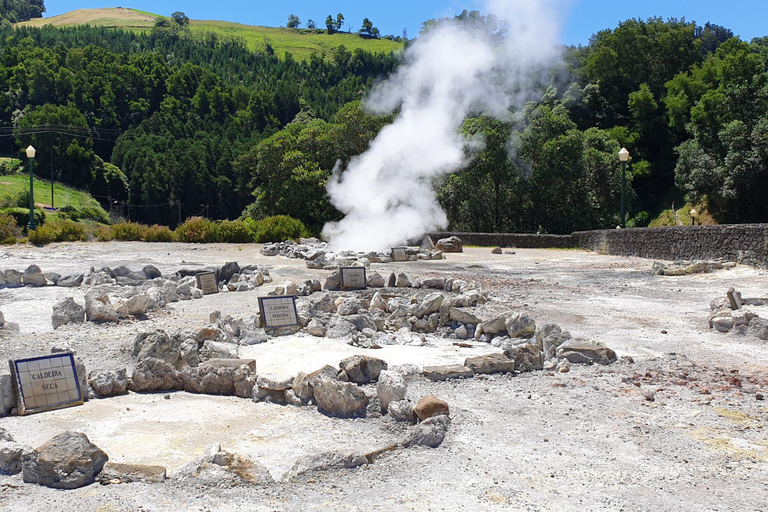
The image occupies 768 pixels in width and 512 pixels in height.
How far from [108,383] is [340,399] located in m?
2.11

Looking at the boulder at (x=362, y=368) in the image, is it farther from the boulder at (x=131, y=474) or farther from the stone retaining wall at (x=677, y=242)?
the stone retaining wall at (x=677, y=242)

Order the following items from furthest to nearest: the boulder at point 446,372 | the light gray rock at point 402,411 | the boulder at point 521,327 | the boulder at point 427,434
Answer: the boulder at point 521,327
the boulder at point 446,372
the light gray rock at point 402,411
the boulder at point 427,434

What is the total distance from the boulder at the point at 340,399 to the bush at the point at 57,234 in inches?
895

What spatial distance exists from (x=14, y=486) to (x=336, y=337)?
15.4 ft

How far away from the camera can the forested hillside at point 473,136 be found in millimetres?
34125

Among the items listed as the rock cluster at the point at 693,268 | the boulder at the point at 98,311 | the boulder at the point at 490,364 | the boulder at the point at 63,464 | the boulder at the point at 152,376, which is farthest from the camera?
the rock cluster at the point at 693,268

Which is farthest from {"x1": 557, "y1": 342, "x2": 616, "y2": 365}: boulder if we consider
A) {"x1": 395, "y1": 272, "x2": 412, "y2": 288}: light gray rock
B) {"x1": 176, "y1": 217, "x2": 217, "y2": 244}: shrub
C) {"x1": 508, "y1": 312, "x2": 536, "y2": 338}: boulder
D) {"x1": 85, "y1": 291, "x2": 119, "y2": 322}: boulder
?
{"x1": 176, "y1": 217, "x2": 217, "y2": 244}: shrub

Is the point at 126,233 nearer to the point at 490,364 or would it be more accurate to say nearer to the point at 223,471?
the point at 490,364

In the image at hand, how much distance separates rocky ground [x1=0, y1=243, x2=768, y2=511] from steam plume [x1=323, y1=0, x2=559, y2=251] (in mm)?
18598

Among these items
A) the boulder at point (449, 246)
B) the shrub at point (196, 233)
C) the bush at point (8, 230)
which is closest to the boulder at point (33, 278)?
the bush at point (8, 230)

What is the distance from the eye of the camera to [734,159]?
35.2 m

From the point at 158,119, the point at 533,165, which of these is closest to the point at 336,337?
the point at 533,165

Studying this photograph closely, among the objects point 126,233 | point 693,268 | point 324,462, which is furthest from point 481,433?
point 126,233

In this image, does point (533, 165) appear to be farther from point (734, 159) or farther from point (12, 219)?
point (12, 219)
